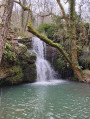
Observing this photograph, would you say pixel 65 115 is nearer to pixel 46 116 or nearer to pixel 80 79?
pixel 46 116

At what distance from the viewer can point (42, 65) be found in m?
11.8

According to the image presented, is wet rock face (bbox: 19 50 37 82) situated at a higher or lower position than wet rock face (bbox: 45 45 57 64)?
lower

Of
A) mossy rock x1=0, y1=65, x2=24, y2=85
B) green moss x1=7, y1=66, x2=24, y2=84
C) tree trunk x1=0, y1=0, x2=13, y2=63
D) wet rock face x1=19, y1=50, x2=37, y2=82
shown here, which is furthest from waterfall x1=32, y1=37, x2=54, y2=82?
tree trunk x1=0, y1=0, x2=13, y2=63

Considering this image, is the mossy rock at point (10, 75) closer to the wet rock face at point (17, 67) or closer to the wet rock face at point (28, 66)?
the wet rock face at point (17, 67)

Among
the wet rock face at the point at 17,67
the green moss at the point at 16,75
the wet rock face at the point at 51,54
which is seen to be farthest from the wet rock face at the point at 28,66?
the wet rock face at the point at 51,54

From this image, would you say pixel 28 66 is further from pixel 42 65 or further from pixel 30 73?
pixel 42 65

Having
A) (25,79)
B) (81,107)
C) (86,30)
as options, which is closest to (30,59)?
(25,79)

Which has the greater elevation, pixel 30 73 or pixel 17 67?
pixel 17 67

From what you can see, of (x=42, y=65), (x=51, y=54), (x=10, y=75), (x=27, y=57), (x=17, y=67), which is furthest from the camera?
(x=51, y=54)

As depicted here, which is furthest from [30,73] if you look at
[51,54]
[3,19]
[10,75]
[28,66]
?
[3,19]

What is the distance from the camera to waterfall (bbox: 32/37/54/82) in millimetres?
11380

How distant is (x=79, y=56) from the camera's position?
1323cm

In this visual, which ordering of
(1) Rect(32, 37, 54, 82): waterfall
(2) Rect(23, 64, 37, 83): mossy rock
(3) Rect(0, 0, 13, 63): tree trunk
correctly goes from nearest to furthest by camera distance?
(3) Rect(0, 0, 13, 63): tree trunk → (2) Rect(23, 64, 37, 83): mossy rock → (1) Rect(32, 37, 54, 82): waterfall

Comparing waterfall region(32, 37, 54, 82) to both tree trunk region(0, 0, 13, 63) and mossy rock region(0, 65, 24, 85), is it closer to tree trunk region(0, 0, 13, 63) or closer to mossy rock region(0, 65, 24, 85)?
mossy rock region(0, 65, 24, 85)
